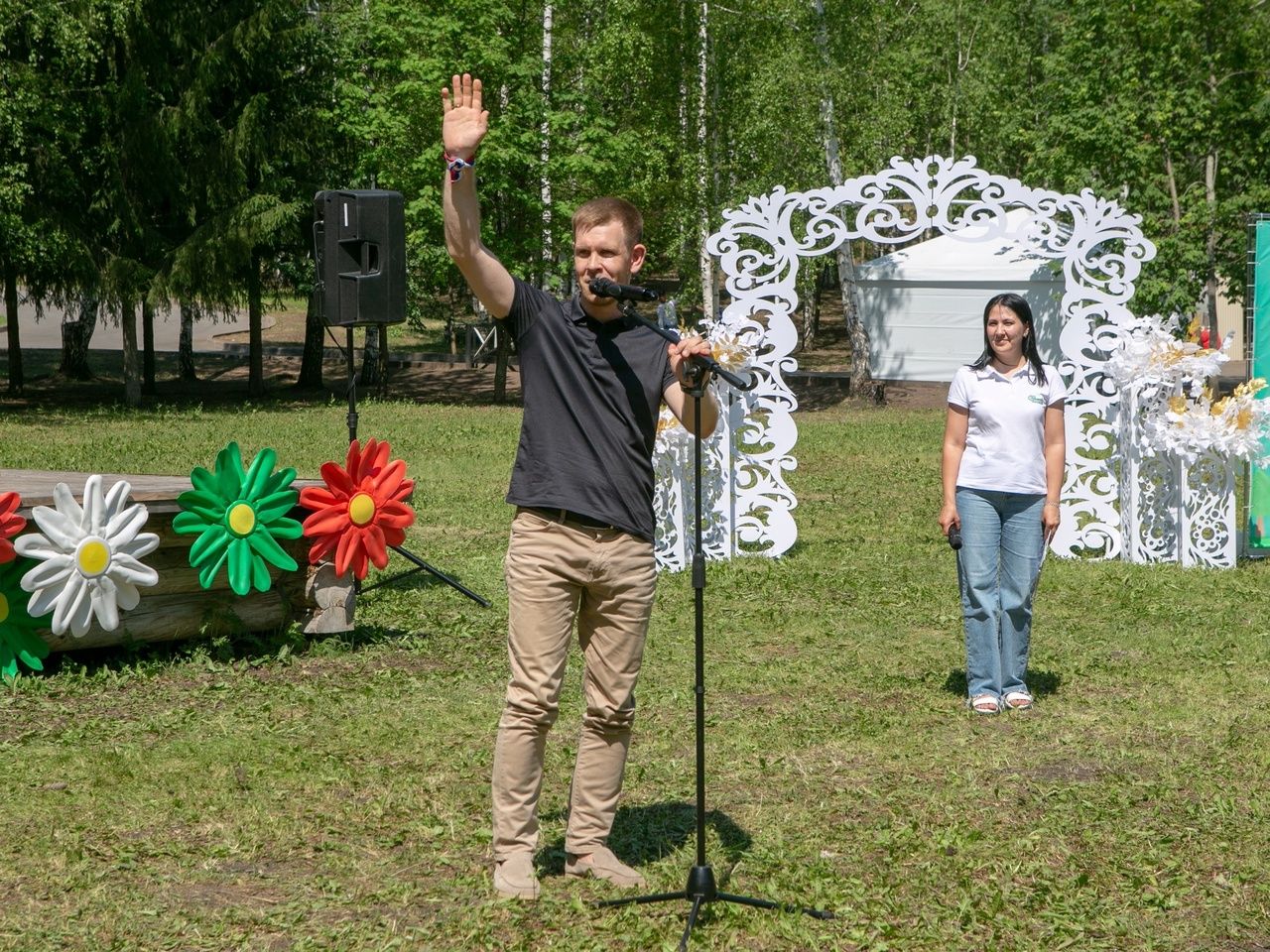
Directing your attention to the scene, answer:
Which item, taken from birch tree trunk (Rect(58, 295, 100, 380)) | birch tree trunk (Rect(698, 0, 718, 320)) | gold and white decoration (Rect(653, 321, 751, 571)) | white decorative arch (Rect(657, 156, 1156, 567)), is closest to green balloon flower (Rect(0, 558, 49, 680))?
gold and white decoration (Rect(653, 321, 751, 571))

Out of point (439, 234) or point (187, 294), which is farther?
point (439, 234)

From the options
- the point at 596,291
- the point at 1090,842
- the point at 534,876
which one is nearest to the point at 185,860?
the point at 534,876

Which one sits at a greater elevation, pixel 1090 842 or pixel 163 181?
pixel 163 181

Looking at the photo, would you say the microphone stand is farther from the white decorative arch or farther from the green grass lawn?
the white decorative arch

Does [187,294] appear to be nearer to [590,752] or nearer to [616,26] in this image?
[616,26]

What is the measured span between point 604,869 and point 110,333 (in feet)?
145

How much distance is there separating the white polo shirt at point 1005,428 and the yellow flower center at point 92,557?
12.6 feet

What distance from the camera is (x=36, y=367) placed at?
35906 mm

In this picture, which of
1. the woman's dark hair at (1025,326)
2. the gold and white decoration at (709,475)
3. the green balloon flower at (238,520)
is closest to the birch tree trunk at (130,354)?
the gold and white decoration at (709,475)

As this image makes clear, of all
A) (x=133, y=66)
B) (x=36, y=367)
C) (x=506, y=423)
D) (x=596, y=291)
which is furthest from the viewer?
(x=36, y=367)

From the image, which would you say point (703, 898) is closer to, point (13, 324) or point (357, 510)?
point (357, 510)

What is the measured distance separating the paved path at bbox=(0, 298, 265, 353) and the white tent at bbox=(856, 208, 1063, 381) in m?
18.1

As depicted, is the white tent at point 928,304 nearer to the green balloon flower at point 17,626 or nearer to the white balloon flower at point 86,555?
the white balloon flower at point 86,555

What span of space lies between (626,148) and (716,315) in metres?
3.95
